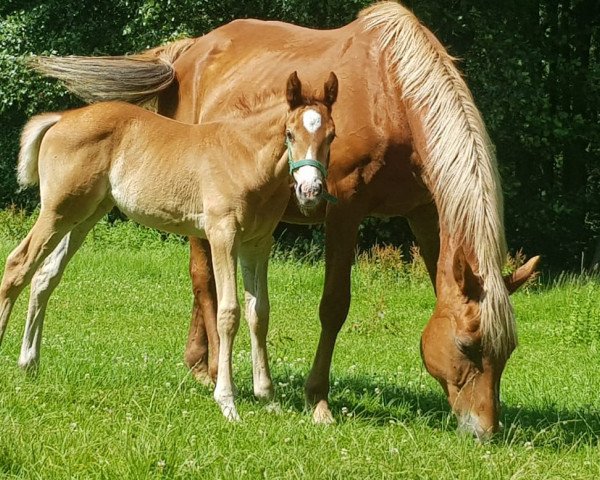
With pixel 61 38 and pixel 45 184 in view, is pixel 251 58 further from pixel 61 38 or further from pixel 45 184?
pixel 61 38

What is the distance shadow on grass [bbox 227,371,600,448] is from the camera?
5609 millimetres

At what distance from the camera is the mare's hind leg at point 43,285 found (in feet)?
20.1

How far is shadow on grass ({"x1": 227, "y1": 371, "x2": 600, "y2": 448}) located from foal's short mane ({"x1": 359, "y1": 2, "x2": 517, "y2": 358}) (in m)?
0.63

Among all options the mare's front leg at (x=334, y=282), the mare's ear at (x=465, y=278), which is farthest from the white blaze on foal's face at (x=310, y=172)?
the mare's front leg at (x=334, y=282)

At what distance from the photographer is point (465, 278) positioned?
5.37m

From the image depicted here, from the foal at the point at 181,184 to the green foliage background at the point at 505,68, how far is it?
31.1ft

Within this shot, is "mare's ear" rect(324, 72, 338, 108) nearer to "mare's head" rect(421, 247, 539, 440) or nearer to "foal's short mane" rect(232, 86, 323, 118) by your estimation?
"foal's short mane" rect(232, 86, 323, 118)

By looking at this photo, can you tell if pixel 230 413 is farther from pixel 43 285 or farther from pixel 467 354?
pixel 43 285

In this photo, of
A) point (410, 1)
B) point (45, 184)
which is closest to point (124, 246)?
point (410, 1)

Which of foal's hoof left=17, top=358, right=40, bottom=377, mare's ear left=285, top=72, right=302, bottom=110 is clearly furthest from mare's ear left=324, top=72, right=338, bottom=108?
foal's hoof left=17, top=358, right=40, bottom=377

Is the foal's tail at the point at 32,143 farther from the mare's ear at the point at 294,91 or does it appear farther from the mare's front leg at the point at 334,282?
the mare's front leg at the point at 334,282

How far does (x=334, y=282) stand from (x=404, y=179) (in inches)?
29.6

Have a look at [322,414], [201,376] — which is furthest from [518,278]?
[201,376]

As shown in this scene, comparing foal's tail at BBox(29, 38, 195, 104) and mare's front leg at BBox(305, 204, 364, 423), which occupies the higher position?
foal's tail at BBox(29, 38, 195, 104)
